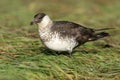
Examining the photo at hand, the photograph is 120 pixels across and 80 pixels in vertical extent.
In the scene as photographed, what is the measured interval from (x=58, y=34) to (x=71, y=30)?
0.48 metres

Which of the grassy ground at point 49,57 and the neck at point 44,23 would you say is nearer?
the grassy ground at point 49,57

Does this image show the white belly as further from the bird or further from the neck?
the neck

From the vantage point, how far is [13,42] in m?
10.0

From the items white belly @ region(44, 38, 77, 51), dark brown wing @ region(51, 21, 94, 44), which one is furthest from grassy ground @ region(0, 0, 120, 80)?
dark brown wing @ region(51, 21, 94, 44)

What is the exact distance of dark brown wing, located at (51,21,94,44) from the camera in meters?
9.25

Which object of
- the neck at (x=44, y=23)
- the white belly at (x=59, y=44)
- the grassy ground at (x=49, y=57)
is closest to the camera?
the grassy ground at (x=49, y=57)

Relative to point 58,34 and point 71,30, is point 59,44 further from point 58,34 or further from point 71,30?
point 71,30

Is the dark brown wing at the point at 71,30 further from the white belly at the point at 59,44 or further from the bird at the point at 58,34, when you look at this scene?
the white belly at the point at 59,44

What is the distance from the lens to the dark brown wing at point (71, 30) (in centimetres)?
925

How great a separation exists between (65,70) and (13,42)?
78.8 inches

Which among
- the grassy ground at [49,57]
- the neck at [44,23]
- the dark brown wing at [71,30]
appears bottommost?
the grassy ground at [49,57]

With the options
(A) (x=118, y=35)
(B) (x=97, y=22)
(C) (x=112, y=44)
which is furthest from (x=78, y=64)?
(B) (x=97, y=22)

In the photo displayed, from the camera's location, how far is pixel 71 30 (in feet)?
31.2

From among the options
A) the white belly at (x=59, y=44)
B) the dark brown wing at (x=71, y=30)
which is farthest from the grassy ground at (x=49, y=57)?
the dark brown wing at (x=71, y=30)
